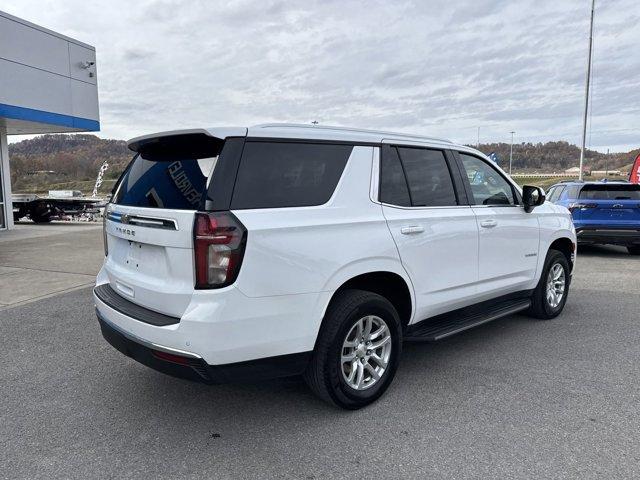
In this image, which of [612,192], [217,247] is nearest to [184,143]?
[217,247]

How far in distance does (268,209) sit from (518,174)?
2401 inches

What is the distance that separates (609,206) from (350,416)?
8.61m

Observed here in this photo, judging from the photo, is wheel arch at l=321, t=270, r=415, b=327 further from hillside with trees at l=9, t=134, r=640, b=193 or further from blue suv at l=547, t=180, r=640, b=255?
hillside with trees at l=9, t=134, r=640, b=193

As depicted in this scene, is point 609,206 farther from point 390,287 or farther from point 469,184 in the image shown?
point 390,287

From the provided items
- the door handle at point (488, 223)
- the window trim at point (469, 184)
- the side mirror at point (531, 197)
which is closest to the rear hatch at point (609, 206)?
the side mirror at point (531, 197)

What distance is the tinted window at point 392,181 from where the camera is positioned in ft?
11.6

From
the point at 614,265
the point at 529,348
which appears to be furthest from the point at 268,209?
the point at 614,265

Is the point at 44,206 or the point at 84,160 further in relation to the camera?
the point at 84,160

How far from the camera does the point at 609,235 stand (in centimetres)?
967

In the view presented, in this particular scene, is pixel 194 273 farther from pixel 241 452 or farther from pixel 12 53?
pixel 12 53

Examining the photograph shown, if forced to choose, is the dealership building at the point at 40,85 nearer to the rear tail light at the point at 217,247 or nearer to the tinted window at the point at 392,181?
the tinted window at the point at 392,181

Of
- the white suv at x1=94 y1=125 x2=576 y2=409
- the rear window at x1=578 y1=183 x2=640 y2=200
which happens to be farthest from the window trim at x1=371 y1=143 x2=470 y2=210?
the rear window at x1=578 y1=183 x2=640 y2=200

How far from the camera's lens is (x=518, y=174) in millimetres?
58375

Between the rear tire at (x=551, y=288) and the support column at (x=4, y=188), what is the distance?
17062 mm
